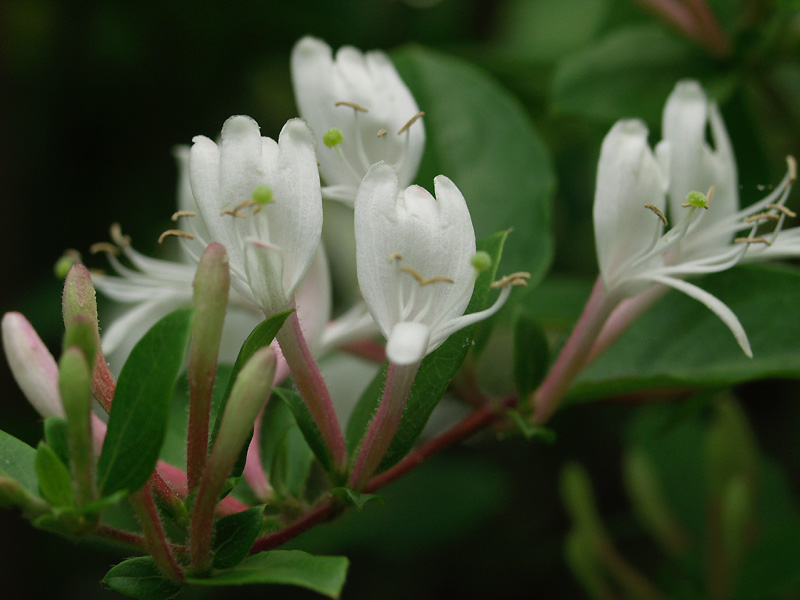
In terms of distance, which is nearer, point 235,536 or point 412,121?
point 235,536

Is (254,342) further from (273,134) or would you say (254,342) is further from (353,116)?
(273,134)

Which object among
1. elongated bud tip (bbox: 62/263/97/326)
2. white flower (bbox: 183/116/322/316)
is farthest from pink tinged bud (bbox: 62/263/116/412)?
white flower (bbox: 183/116/322/316)

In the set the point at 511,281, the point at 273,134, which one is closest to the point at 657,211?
the point at 511,281

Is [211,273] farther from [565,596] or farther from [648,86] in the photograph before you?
[565,596]

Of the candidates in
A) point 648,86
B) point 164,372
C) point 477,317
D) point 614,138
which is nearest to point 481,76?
point 648,86

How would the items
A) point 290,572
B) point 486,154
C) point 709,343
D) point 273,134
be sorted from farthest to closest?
point 273,134, point 486,154, point 709,343, point 290,572
